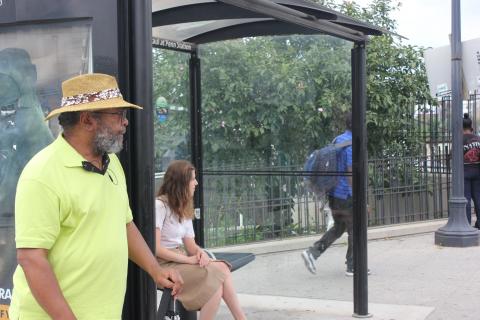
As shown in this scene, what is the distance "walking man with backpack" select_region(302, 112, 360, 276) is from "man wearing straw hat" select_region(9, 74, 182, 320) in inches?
141

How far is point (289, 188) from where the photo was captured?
707 cm

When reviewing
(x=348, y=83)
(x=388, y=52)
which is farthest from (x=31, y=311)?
(x=388, y=52)

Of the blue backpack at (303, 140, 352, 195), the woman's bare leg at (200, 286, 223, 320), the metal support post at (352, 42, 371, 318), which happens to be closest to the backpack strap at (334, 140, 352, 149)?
the blue backpack at (303, 140, 352, 195)

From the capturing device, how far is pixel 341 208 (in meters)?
6.26

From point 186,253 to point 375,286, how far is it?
8.98ft

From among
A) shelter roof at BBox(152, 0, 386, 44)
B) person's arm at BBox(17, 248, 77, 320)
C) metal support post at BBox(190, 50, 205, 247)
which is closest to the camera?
person's arm at BBox(17, 248, 77, 320)

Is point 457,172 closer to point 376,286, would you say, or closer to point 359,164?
point 376,286

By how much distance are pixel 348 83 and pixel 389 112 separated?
4.89 metres

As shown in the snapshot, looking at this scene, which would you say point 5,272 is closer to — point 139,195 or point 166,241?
point 139,195

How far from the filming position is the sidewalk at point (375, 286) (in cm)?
532

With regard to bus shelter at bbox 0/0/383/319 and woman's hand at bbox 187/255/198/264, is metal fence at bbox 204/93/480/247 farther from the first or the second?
bus shelter at bbox 0/0/383/319

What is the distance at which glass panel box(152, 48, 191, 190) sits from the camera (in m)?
5.55

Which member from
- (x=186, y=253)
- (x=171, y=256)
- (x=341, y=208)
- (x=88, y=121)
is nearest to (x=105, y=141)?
(x=88, y=121)

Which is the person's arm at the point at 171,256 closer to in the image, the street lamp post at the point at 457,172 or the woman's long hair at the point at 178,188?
the woman's long hair at the point at 178,188
